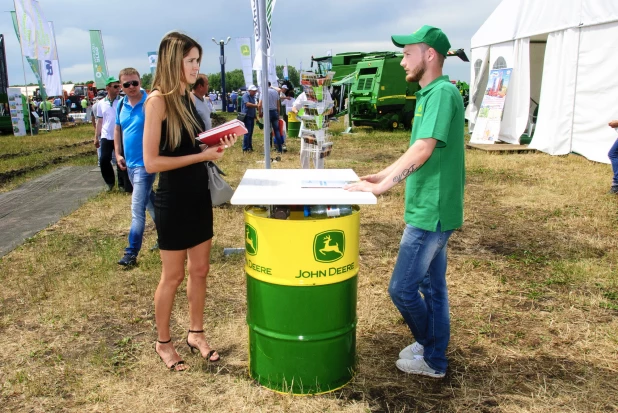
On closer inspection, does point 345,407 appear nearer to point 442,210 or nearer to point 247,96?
point 442,210

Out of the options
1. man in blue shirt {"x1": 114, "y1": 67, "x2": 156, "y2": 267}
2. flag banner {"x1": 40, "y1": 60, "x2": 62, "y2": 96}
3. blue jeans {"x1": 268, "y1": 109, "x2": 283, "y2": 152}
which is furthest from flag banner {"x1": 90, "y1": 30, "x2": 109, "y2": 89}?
man in blue shirt {"x1": 114, "y1": 67, "x2": 156, "y2": 267}

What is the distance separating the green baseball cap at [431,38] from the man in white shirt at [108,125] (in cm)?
500

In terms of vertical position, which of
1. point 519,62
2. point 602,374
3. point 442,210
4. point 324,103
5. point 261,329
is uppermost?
point 519,62

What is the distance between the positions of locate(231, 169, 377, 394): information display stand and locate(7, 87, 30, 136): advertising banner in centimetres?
1990

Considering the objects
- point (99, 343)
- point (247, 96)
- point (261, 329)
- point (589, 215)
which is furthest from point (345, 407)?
point (247, 96)

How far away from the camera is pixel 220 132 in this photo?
2498mm

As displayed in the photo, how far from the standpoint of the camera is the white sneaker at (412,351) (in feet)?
9.90

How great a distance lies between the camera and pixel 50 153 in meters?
14.0

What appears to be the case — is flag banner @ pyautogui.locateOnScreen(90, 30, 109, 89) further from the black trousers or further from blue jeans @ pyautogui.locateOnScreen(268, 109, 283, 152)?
the black trousers

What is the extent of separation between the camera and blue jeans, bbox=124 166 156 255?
14.5 ft

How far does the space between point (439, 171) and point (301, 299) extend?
0.91 meters

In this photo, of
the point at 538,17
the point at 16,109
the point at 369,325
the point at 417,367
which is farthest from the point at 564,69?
the point at 16,109

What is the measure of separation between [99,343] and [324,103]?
395 cm

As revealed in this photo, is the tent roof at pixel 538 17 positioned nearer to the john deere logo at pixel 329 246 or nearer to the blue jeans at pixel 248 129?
the blue jeans at pixel 248 129
